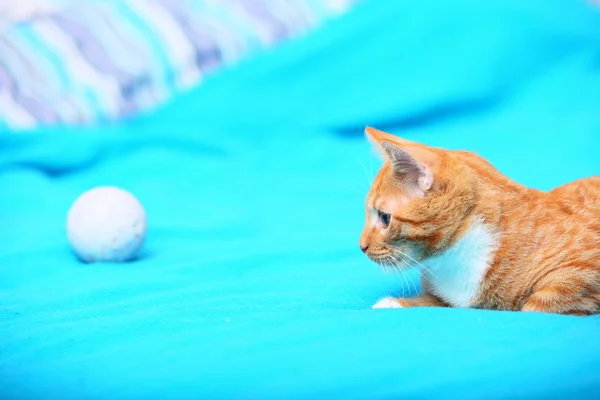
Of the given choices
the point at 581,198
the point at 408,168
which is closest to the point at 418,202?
the point at 408,168

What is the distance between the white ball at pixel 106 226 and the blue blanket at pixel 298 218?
5 centimetres

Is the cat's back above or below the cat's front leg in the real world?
above

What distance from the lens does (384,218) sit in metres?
1.31

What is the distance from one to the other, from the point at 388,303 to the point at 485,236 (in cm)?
22

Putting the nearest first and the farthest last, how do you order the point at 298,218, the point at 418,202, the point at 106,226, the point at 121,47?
the point at 418,202
the point at 106,226
the point at 298,218
the point at 121,47

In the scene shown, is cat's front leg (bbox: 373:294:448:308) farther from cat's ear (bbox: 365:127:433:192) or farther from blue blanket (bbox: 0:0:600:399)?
cat's ear (bbox: 365:127:433:192)

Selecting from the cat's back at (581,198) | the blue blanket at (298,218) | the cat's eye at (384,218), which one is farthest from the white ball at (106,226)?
the cat's back at (581,198)

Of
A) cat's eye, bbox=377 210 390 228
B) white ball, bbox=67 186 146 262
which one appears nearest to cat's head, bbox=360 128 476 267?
cat's eye, bbox=377 210 390 228

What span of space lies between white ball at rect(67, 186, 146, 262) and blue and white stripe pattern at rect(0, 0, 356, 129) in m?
1.32

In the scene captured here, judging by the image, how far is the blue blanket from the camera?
100 cm

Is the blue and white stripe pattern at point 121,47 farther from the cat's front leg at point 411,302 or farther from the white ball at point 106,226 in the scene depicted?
the cat's front leg at point 411,302

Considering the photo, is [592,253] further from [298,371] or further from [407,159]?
[298,371]

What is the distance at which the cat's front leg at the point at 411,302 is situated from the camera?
1.33 meters

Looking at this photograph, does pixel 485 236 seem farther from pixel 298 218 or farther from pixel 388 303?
pixel 298 218
